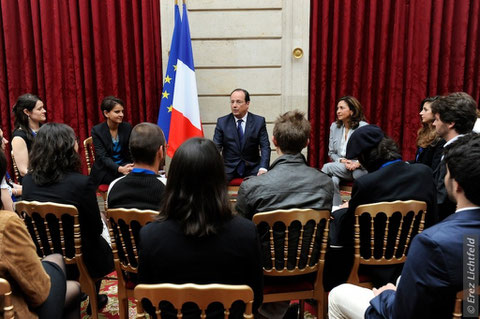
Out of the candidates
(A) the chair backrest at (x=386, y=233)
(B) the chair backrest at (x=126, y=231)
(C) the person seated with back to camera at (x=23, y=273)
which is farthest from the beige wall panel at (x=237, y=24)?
(C) the person seated with back to camera at (x=23, y=273)

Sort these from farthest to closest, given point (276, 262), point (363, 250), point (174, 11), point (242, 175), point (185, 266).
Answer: point (174, 11) < point (242, 175) < point (363, 250) < point (276, 262) < point (185, 266)

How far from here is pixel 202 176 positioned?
4.46 ft

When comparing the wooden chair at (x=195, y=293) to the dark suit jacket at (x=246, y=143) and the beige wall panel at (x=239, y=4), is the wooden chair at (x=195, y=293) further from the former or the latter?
the beige wall panel at (x=239, y=4)

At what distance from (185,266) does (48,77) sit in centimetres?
405

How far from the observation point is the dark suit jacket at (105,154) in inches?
146

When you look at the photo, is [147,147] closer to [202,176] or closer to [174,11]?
[202,176]

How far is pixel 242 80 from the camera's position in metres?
4.54

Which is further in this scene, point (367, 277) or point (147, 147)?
point (367, 277)

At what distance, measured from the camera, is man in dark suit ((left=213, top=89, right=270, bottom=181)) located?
3941 mm

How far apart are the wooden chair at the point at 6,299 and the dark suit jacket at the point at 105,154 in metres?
2.39

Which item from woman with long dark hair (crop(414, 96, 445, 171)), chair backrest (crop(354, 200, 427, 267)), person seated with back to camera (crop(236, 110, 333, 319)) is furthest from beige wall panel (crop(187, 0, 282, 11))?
chair backrest (crop(354, 200, 427, 267))

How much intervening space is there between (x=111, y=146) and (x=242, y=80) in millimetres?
1712

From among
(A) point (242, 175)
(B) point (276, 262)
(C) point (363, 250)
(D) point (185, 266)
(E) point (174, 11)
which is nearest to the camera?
(D) point (185, 266)

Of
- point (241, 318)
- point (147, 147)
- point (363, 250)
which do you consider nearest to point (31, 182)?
point (147, 147)
